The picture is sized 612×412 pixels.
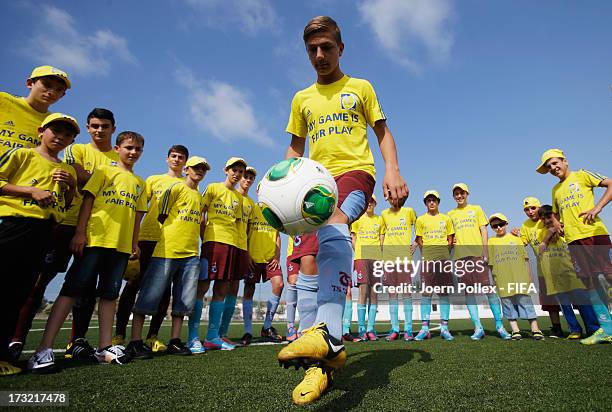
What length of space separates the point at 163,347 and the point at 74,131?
10.2ft

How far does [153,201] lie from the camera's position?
5.31 meters

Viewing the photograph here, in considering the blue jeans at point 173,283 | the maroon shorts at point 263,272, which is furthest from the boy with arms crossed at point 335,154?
the maroon shorts at point 263,272

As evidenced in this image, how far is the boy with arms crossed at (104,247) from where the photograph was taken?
3447mm

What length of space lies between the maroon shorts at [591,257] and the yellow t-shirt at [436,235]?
2.28 metres

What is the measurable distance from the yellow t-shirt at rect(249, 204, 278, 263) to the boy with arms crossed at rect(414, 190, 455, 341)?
3212 millimetres

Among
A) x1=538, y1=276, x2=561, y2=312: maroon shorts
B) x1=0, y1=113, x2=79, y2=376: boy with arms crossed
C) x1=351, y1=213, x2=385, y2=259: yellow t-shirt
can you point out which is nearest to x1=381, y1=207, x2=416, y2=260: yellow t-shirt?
x1=351, y1=213, x2=385, y2=259: yellow t-shirt

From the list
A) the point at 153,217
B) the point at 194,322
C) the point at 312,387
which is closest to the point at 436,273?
the point at 194,322

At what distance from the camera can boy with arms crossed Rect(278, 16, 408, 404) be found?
2215 mm

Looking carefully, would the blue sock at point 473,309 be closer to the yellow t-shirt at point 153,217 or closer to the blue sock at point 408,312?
the blue sock at point 408,312

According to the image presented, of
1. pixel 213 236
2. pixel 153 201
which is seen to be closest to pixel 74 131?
pixel 153 201

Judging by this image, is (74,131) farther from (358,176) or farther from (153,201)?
(358,176)

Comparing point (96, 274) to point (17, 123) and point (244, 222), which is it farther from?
point (244, 222)

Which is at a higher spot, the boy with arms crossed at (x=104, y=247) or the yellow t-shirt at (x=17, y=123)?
the yellow t-shirt at (x=17, y=123)

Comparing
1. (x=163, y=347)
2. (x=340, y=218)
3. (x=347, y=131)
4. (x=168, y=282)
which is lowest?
(x=163, y=347)
